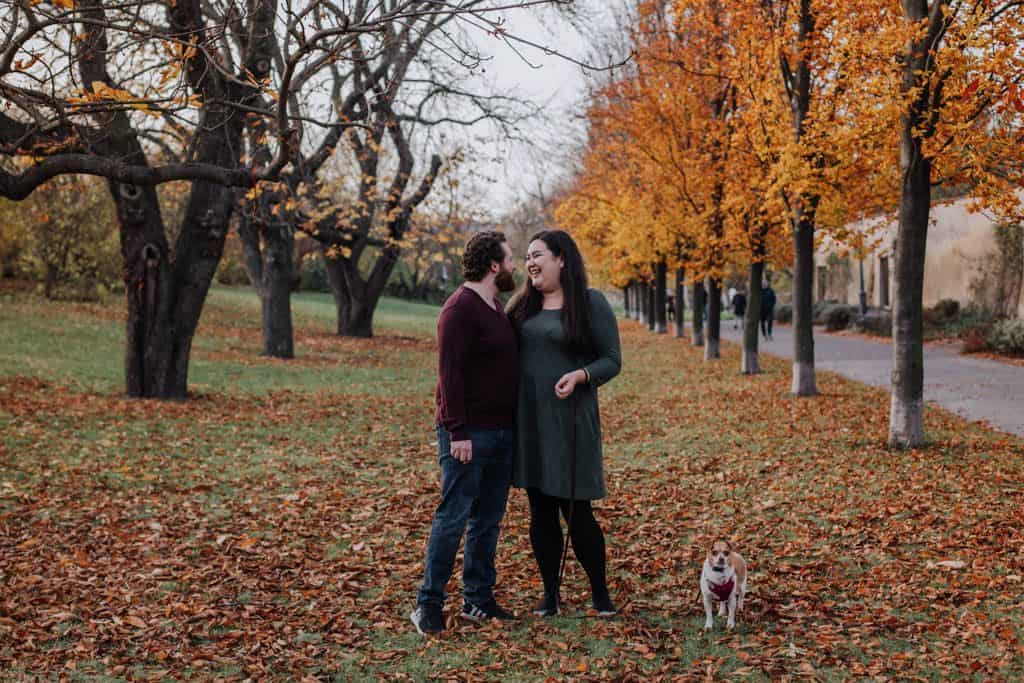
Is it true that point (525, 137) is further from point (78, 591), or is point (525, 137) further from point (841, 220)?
point (78, 591)

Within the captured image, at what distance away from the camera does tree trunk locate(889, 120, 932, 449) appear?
32.5ft

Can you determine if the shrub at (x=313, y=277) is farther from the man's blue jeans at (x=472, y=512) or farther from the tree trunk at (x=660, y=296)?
the man's blue jeans at (x=472, y=512)

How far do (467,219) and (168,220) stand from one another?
739 inches

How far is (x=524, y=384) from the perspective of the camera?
16.3 feet

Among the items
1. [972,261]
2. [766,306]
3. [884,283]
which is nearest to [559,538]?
[766,306]

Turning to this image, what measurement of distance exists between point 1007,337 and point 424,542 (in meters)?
18.6

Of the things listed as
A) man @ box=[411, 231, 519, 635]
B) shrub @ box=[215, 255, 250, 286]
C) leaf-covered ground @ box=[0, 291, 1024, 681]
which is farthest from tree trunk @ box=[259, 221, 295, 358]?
shrub @ box=[215, 255, 250, 286]

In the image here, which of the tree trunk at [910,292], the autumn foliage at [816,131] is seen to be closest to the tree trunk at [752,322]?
the autumn foliage at [816,131]

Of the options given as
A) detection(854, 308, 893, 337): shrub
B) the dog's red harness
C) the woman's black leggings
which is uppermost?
detection(854, 308, 893, 337): shrub

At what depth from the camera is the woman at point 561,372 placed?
489 cm

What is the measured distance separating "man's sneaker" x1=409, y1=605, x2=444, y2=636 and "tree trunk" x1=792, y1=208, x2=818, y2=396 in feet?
36.4

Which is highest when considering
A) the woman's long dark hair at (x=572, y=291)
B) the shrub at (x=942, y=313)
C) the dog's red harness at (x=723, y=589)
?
the woman's long dark hair at (x=572, y=291)

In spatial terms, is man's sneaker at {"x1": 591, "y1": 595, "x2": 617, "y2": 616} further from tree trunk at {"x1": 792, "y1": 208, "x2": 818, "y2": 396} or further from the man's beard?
Result: tree trunk at {"x1": 792, "y1": 208, "x2": 818, "y2": 396}

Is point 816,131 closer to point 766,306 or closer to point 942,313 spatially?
point 766,306
